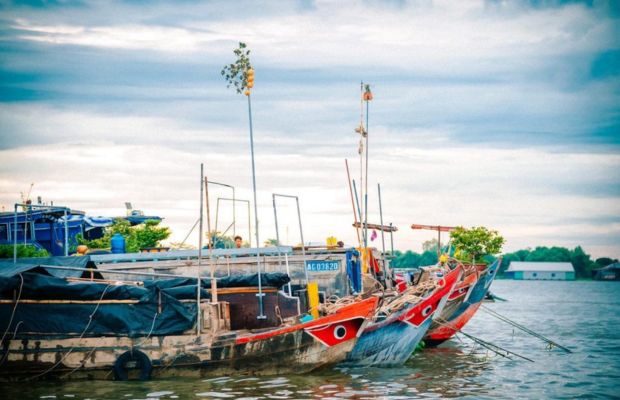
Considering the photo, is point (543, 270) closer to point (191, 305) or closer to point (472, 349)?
point (472, 349)

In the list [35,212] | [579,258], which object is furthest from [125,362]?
[579,258]

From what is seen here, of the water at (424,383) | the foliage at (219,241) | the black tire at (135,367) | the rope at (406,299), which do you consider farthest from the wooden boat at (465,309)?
the black tire at (135,367)

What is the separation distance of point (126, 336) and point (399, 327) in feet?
22.4

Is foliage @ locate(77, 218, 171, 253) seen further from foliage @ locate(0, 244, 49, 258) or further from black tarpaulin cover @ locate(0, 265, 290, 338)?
black tarpaulin cover @ locate(0, 265, 290, 338)

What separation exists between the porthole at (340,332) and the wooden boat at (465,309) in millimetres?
9153

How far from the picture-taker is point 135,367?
15.4 metres

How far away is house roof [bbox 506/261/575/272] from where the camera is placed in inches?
5709

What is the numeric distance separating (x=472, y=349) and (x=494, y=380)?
7.36m

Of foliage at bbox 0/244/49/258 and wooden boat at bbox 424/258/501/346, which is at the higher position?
foliage at bbox 0/244/49/258

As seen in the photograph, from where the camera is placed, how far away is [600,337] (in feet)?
99.5

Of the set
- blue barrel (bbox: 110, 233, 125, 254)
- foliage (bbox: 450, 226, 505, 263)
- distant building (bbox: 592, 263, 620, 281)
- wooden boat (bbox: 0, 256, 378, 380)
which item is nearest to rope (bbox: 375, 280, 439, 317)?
wooden boat (bbox: 0, 256, 378, 380)

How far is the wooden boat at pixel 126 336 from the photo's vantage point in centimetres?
1533

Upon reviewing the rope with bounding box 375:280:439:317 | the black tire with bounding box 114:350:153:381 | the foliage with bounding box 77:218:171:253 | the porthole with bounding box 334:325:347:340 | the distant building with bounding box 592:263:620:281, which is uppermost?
the foliage with bounding box 77:218:171:253

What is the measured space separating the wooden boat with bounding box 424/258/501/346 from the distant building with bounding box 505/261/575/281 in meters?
126
